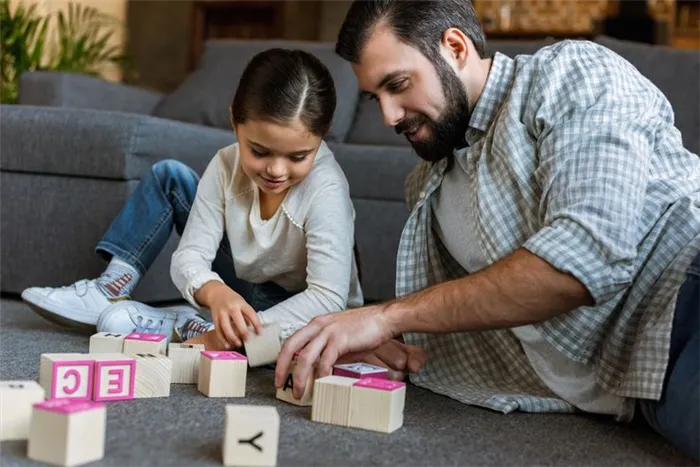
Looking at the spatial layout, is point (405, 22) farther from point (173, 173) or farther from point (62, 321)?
point (62, 321)

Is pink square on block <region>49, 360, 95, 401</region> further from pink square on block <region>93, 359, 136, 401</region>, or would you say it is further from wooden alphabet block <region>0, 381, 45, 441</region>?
wooden alphabet block <region>0, 381, 45, 441</region>

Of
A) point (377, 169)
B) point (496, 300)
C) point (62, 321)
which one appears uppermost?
point (496, 300)

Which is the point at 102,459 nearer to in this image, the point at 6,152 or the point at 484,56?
the point at 484,56

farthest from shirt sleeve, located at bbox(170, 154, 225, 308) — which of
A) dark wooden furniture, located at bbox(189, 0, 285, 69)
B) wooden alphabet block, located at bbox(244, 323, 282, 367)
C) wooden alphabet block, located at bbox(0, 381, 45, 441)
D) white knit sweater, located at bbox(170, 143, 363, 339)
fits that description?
dark wooden furniture, located at bbox(189, 0, 285, 69)

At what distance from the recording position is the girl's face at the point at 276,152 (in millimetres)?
1558

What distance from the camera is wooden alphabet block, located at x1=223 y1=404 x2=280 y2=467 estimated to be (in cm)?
97

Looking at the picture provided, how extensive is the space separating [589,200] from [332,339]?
388 millimetres

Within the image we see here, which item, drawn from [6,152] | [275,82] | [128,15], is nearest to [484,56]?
[275,82]

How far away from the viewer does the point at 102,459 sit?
0.97 m

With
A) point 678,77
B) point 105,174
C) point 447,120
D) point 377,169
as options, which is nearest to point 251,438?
point 447,120

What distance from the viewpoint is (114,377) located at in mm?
1232

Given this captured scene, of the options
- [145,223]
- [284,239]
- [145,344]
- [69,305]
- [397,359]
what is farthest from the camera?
[145,223]

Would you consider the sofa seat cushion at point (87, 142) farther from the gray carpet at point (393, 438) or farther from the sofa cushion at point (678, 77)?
the sofa cushion at point (678, 77)

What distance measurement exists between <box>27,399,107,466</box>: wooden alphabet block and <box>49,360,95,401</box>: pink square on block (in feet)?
0.70
